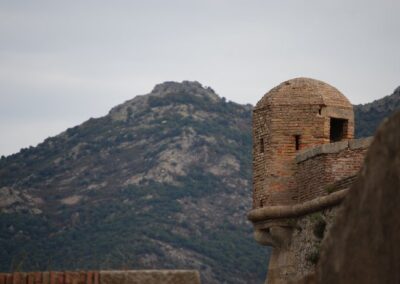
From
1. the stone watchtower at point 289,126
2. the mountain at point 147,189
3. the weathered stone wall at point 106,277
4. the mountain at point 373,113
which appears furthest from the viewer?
the mountain at point 147,189

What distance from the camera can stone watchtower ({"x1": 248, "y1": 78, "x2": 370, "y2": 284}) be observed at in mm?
19375

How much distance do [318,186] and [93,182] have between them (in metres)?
73.4

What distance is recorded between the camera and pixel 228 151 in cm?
9219

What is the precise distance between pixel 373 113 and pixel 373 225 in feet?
194

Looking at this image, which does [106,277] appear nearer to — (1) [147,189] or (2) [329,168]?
(2) [329,168]

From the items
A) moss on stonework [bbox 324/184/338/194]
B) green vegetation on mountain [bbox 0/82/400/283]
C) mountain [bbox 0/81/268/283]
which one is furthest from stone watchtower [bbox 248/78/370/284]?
mountain [bbox 0/81/268/283]

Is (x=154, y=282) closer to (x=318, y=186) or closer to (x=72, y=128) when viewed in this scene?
(x=318, y=186)

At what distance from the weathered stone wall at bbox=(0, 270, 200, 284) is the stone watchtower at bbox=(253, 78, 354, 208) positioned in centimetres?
1205

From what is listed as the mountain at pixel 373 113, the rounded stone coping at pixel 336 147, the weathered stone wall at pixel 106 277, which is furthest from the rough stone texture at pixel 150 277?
the mountain at pixel 373 113

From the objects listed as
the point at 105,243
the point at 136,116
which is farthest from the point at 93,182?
the point at 105,243

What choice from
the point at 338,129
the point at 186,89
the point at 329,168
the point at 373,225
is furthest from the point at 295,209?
the point at 186,89

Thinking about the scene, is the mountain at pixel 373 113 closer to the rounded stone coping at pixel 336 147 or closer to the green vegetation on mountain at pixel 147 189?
the green vegetation on mountain at pixel 147 189

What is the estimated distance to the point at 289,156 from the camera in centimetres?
1994

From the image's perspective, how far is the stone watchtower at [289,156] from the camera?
63.6ft
